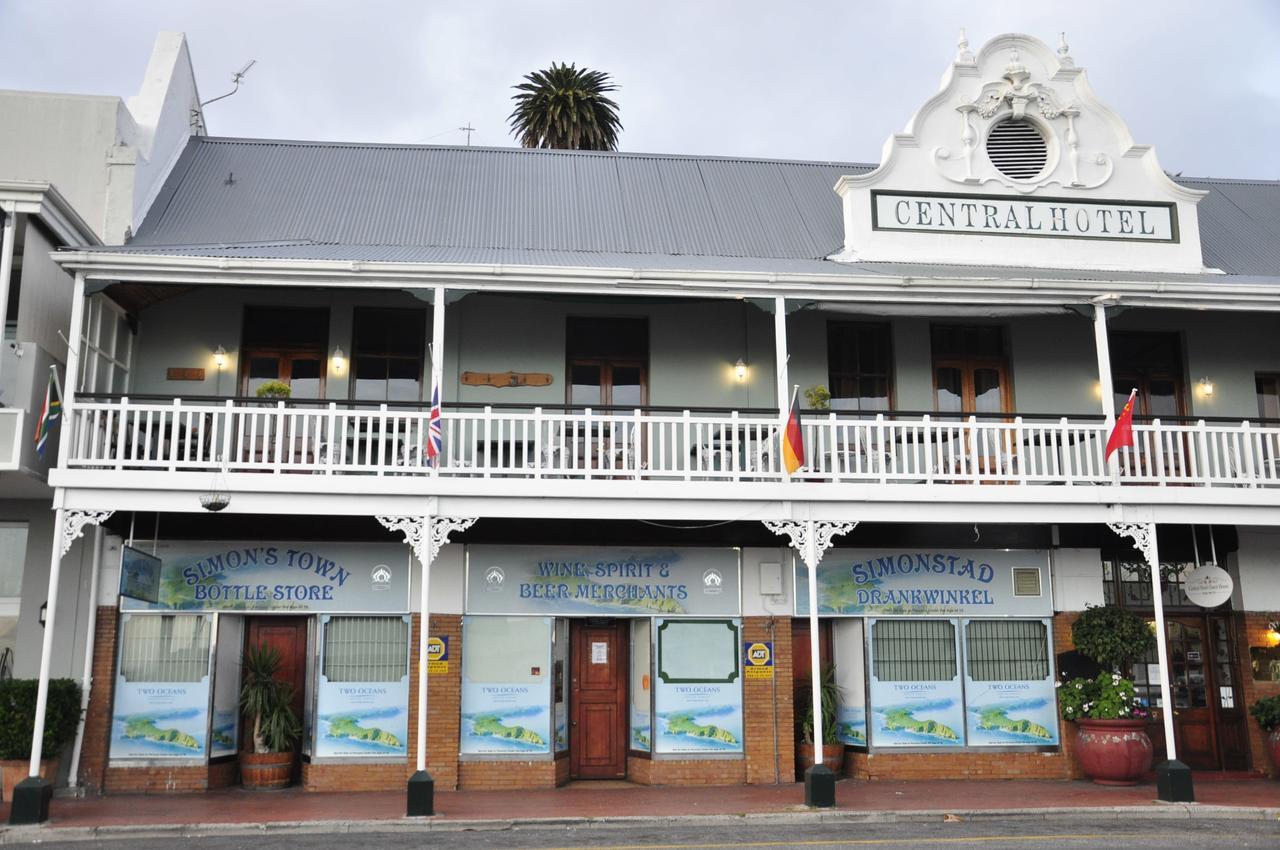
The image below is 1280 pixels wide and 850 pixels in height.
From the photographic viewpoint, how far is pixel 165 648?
14.9 metres

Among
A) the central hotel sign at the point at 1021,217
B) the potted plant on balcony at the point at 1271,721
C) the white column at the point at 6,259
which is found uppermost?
the central hotel sign at the point at 1021,217

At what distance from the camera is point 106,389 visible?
1472 cm

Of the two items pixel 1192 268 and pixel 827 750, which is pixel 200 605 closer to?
pixel 827 750

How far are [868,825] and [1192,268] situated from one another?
906 centimetres

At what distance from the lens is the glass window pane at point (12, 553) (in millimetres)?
14859

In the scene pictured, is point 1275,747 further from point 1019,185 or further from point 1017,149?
point 1017,149

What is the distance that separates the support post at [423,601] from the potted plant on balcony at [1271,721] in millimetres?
10258

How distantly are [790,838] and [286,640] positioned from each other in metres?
7.20

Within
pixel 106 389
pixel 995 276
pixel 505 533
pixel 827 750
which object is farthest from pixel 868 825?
pixel 106 389

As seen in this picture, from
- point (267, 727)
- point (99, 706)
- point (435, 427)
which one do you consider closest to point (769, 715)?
point (435, 427)

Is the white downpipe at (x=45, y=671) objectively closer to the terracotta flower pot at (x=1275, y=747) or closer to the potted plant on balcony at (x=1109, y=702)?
the potted plant on balcony at (x=1109, y=702)

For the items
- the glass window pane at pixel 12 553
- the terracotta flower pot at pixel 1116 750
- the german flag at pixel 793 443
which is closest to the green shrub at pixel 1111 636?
the terracotta flower pot at pixel 1116 750

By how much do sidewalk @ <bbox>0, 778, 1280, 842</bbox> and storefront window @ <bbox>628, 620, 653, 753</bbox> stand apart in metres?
0.64

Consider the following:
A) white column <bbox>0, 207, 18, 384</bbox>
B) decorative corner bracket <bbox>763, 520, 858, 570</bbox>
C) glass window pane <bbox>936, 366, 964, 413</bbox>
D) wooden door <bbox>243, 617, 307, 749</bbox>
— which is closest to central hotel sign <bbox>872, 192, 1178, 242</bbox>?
glass window pane <bbox>936, 366, 964, 413</bbox>
